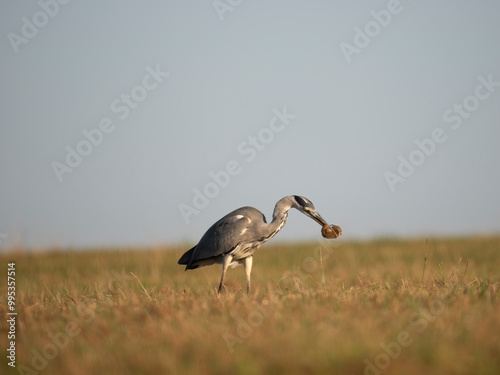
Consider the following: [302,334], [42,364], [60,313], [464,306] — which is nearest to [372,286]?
[464,306]

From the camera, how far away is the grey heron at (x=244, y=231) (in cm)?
838

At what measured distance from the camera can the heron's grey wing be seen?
834cm

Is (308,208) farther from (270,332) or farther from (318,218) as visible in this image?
(270,332)

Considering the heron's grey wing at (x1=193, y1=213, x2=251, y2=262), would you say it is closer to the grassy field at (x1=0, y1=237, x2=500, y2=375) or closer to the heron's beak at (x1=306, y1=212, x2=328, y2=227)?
the grassy field at (x1=0, y1=237, x2=500, y2=375)

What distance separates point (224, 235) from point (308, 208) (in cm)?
132

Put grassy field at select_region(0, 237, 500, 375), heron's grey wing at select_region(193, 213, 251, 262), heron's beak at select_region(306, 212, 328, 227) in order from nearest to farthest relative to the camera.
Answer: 1. grassy field at select_region(0, 237, 500, 375)
2. heron's grey wing at select_region(193, 213, 251, 262)
3. heron's beak at select_region(306, 212, 328, 227)

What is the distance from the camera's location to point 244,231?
8367 mm

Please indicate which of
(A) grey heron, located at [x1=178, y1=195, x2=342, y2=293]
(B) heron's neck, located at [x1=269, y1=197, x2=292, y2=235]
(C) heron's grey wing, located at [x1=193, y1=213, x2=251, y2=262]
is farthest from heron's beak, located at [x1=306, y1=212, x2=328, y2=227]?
(C) heron's grey wing, located at [x1=193, y1=213, x2=251, y2=262]

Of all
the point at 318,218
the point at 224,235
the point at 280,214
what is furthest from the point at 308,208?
the point at 224,235

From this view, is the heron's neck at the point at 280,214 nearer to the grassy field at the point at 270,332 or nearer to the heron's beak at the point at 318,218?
the heron's beak at the point at 318,218

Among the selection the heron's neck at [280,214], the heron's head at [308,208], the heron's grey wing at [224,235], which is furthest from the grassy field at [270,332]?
the heron's head at [308,208]

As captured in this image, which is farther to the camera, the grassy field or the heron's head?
the heron's head

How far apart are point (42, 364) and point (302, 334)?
208 centimetres

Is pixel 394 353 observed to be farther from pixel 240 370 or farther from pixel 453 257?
pixel 453 257
